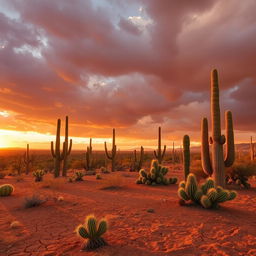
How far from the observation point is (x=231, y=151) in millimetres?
10344

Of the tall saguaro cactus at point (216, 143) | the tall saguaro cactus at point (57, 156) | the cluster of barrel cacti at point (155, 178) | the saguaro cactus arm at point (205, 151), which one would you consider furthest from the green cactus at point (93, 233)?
the tall saguaro cactus at point (57, 156)

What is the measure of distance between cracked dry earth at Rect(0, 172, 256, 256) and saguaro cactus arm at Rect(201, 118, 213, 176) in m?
2.29

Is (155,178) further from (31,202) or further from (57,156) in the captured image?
(57,156)

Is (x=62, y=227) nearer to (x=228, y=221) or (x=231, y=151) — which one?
(x=228, y=221)

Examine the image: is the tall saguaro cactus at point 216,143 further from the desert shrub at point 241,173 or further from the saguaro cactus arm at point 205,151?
the desert shrub at point 241,173

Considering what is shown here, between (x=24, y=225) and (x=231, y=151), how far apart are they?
361 inches

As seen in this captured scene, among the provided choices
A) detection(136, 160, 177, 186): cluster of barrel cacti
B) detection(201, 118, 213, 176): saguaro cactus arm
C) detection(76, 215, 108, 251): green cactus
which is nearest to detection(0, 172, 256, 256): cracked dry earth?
detection(76, 215, 108, 251): green cactus

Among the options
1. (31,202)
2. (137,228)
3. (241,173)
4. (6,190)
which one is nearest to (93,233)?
(137,228)

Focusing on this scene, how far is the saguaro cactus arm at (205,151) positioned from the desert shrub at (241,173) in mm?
2450

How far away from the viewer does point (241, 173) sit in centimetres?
1217

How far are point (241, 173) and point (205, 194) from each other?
18.9 feet

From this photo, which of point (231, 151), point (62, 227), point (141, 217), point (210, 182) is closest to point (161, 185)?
point (231, 151)

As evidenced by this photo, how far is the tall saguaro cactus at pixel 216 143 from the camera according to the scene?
10297 millimetres

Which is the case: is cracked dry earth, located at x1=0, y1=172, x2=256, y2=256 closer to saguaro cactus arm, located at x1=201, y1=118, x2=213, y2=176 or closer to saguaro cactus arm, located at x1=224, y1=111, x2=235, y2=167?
saguaro cactus arm, located at x1=224, y1=111, x2=235, y2=167
